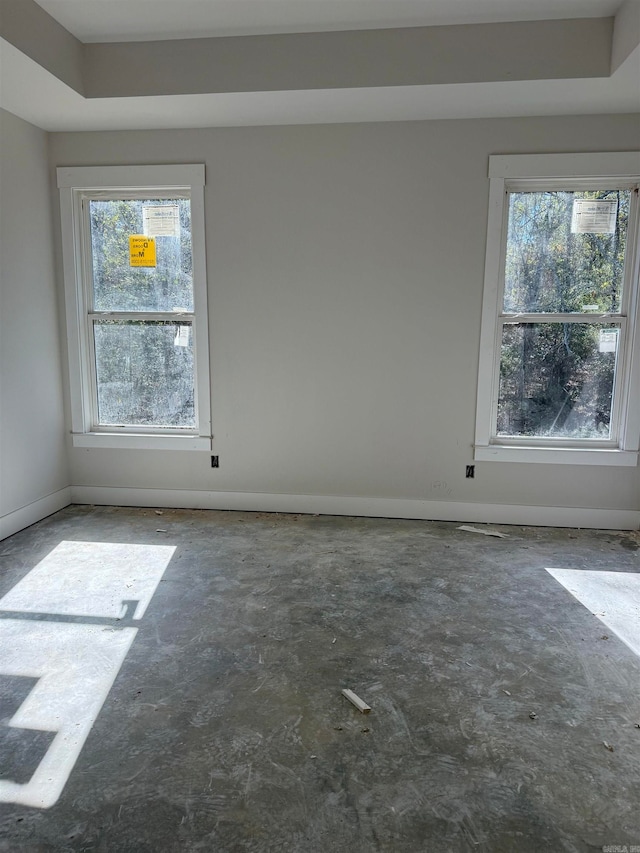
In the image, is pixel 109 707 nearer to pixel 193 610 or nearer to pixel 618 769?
pixel 193 610

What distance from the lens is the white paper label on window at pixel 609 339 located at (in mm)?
3594

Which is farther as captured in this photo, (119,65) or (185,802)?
(119,65)

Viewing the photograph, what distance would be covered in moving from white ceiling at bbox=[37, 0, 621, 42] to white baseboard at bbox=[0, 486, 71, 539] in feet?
9.47

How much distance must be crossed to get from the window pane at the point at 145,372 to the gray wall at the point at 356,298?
254 mm

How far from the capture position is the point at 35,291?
12.2 feet

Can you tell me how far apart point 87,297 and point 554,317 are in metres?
3.31

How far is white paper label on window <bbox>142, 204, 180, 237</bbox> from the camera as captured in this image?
3816 mm

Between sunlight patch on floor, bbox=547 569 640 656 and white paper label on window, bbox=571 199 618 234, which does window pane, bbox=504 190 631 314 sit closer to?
white paper label on window, bbox=571 199 618 234

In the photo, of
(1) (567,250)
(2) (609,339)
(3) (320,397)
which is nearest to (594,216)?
(1) (567,250)

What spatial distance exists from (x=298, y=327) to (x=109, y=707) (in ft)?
8.50

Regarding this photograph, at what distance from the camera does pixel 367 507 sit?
3.94 metres

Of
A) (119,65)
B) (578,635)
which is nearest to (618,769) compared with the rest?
(578,635)

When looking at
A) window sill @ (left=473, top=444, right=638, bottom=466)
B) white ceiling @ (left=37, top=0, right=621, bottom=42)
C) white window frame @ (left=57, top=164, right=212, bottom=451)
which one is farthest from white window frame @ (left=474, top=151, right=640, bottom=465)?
white window frame @ (left=57, top=164, right=212, bottom=451)

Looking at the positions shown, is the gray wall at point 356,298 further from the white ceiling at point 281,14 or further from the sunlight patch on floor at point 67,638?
the sunlight patch on floor at point 67,638
